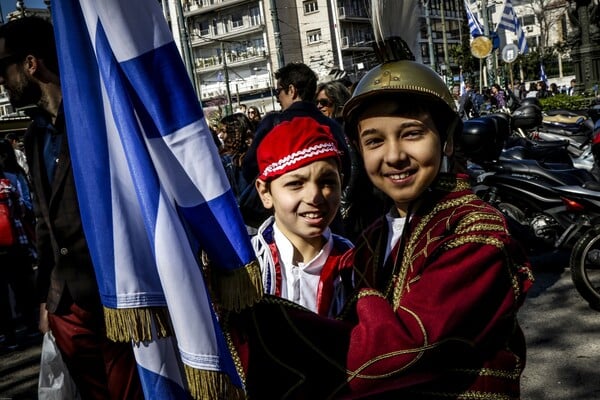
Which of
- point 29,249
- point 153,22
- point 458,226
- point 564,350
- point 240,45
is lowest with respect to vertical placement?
point 564,350

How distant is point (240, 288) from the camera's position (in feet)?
4.85

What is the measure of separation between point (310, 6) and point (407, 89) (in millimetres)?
60661

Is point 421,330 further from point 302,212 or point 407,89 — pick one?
point 302,212

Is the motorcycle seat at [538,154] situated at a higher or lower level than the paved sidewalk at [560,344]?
higher

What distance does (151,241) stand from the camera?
155 centimetres

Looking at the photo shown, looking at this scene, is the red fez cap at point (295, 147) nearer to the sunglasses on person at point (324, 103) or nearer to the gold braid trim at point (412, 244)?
the gold braid trim at point (412, 244)

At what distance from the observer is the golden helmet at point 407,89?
1552 millimetres

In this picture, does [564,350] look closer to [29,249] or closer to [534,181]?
[534,181]

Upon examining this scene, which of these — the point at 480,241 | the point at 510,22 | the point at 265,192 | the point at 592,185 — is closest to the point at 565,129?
the point at 592,185

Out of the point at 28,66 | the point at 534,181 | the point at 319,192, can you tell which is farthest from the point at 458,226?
the point at 534,181

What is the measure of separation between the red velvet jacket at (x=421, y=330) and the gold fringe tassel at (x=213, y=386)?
42 millimetres

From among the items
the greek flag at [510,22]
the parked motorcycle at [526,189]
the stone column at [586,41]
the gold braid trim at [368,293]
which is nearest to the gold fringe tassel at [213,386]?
the gold braid trim at [368,293]

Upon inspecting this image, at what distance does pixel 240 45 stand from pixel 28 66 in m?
63.3

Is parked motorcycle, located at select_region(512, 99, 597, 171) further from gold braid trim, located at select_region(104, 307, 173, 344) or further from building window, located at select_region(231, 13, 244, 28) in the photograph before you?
building window, located at select_region(231, 13, 244, 28)
